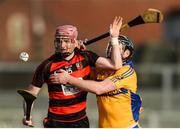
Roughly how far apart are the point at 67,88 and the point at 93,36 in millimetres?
23407

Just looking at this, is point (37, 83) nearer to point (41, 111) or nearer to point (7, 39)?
point (41, 111)

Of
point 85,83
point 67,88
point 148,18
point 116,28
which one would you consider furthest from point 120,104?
point 148,18

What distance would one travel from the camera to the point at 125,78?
701cm

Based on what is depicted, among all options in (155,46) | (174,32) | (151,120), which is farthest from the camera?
(174,32)

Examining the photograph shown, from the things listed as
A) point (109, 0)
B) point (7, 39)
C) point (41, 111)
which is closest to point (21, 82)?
point (41, 111)

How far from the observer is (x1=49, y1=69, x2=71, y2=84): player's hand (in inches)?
269

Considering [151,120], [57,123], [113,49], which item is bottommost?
[151,120]

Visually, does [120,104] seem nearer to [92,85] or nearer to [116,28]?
[92,85]

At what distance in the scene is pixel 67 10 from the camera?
106ft

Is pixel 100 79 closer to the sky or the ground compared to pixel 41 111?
closer to the sky

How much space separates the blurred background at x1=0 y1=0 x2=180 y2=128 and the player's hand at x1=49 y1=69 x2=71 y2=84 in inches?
346

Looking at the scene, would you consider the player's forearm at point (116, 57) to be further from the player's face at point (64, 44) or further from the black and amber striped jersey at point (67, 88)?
the player's face at point (64, 44)

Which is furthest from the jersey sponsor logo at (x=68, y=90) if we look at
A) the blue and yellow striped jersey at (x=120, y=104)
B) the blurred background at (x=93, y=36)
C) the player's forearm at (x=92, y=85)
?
the blurred background at (x=93, y=36)

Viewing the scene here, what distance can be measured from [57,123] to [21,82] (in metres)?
12.4
